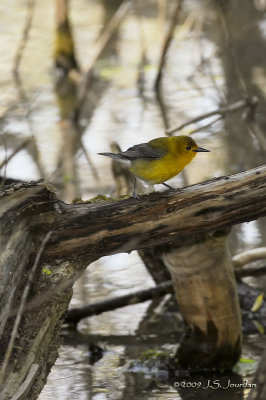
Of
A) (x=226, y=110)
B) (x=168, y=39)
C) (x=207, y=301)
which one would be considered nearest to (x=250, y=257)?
(x=207, y=301)

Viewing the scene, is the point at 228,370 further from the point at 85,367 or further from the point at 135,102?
the point at 135,102

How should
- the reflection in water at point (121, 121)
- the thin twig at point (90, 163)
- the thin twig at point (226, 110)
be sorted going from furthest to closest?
the thin twig at point (90, 163) → the thin twig at point (226, 110) → the reflection in water at point (121, 121)

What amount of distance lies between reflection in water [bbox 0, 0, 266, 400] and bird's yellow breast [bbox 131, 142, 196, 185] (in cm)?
80

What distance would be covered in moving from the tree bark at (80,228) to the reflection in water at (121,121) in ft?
2.55

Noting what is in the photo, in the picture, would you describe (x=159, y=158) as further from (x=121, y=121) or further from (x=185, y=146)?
(x=121, y=121)

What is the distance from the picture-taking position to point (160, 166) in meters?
4.99

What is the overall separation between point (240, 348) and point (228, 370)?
0.53 feet

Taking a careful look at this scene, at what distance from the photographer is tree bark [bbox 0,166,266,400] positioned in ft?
14.2

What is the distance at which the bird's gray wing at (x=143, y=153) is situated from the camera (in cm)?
500

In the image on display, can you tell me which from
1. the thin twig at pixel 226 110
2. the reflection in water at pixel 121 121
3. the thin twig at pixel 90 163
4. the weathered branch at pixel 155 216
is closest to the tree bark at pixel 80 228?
the weathered branch at pixel 155 216

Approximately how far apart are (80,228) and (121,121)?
266 inches

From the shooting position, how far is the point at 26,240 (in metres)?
4.38

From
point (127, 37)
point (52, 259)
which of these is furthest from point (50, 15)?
point (52, 259)

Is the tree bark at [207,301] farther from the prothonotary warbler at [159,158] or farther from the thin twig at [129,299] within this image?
the thin twig at [129,299]
